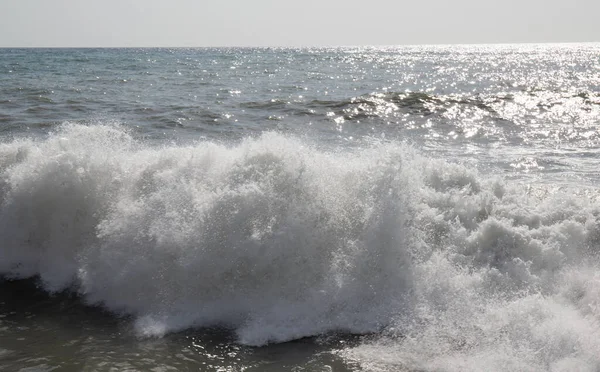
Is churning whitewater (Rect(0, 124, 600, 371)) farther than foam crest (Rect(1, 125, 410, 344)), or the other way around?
foam crest (Rect(1, 125, 410, 344))

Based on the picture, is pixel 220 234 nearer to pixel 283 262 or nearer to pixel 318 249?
pixel 283 262

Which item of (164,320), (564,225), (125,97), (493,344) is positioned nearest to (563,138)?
(564,225)

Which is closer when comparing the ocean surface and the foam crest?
the ocean surface

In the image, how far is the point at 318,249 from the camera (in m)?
6.04

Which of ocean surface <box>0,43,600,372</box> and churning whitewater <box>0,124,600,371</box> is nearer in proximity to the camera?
ocean surface <box>0,43,600,372</box>

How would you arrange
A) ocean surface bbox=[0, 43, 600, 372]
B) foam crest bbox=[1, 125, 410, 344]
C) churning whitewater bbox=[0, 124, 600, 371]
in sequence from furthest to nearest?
1. foam crest bbox=[1, 125, 410, 344]
2. churning whitewater bbox=[0, 124, 600, 371]
3. ocean surface bbox=[0, 43, 600, 372]

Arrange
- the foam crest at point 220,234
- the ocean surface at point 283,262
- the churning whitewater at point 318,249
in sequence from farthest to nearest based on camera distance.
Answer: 1. the foam crest at point 220,234
2. the churning whitewater at point 318,249
3. the ocean surface at point 283,262

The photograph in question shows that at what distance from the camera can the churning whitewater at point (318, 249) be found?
16.6 feet

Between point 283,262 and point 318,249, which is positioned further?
point 318,249

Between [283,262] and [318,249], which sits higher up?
[318,249]

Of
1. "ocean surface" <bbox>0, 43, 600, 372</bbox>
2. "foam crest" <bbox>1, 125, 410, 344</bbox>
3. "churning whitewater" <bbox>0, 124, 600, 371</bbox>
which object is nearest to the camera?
"ocean surface" <bbox>0, 43, 600, 372</bbox>

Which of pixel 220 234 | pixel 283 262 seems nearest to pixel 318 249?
pixel 283 262

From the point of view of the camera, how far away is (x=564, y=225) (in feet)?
20.8

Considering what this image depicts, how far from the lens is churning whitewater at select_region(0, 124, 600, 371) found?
5.07m
